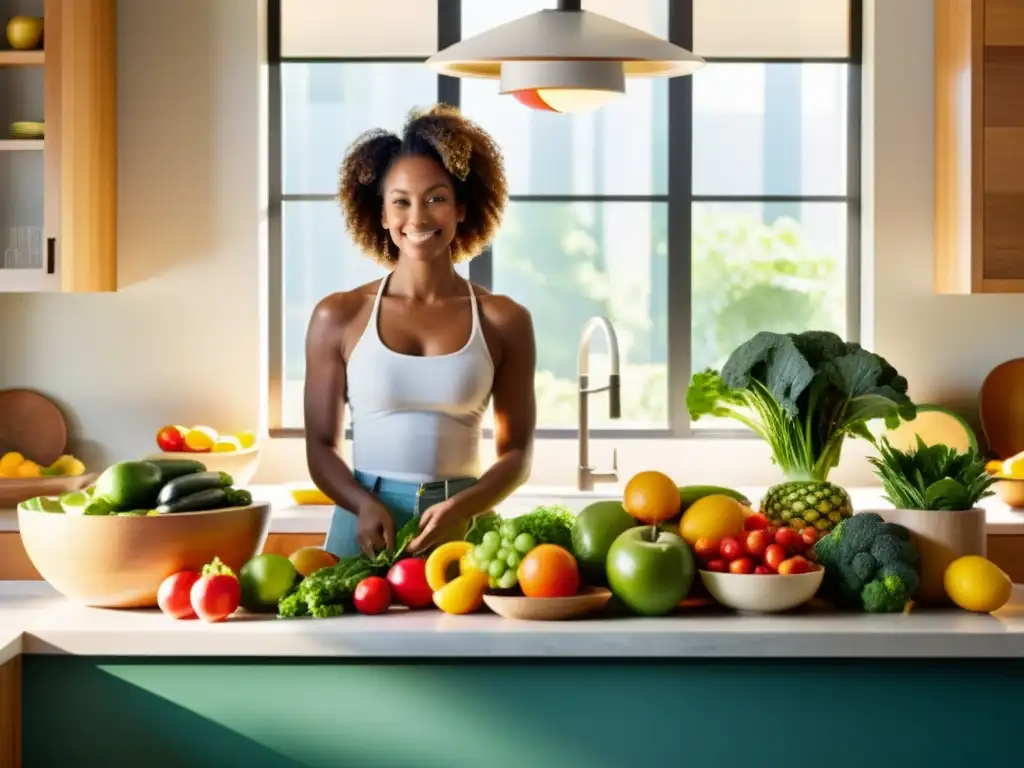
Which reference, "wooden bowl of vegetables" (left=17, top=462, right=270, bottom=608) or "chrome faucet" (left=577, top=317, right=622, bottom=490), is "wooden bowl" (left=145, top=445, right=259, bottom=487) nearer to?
"chrome faucet" (left=577, top=317, right=622, bottom=490)

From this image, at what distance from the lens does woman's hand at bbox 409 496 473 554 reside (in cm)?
225

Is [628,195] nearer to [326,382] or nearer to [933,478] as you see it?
[326,382]

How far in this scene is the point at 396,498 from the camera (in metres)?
2.67

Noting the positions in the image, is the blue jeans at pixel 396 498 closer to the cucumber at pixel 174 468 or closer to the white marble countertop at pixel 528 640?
the cucumber at pixel 174 468

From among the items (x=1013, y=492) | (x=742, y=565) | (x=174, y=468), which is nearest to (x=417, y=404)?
(x=174, y=468)

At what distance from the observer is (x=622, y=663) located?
1939mm

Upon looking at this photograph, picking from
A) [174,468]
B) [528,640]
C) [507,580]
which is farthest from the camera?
[174,468]

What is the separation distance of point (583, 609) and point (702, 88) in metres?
2.83

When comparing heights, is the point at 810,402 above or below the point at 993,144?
below

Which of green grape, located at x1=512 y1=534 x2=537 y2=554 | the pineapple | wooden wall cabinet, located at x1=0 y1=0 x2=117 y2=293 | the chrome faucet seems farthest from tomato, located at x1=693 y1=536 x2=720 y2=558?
wooden wall cabinet, located at x1=0 y1=0 x2=117 y2=293

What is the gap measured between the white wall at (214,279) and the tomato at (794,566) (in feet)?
7.71

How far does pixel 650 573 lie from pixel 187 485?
0.69 metres

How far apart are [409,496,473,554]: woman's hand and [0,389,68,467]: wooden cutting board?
7.49 feet

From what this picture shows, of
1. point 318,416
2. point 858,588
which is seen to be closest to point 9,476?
point 318,416
